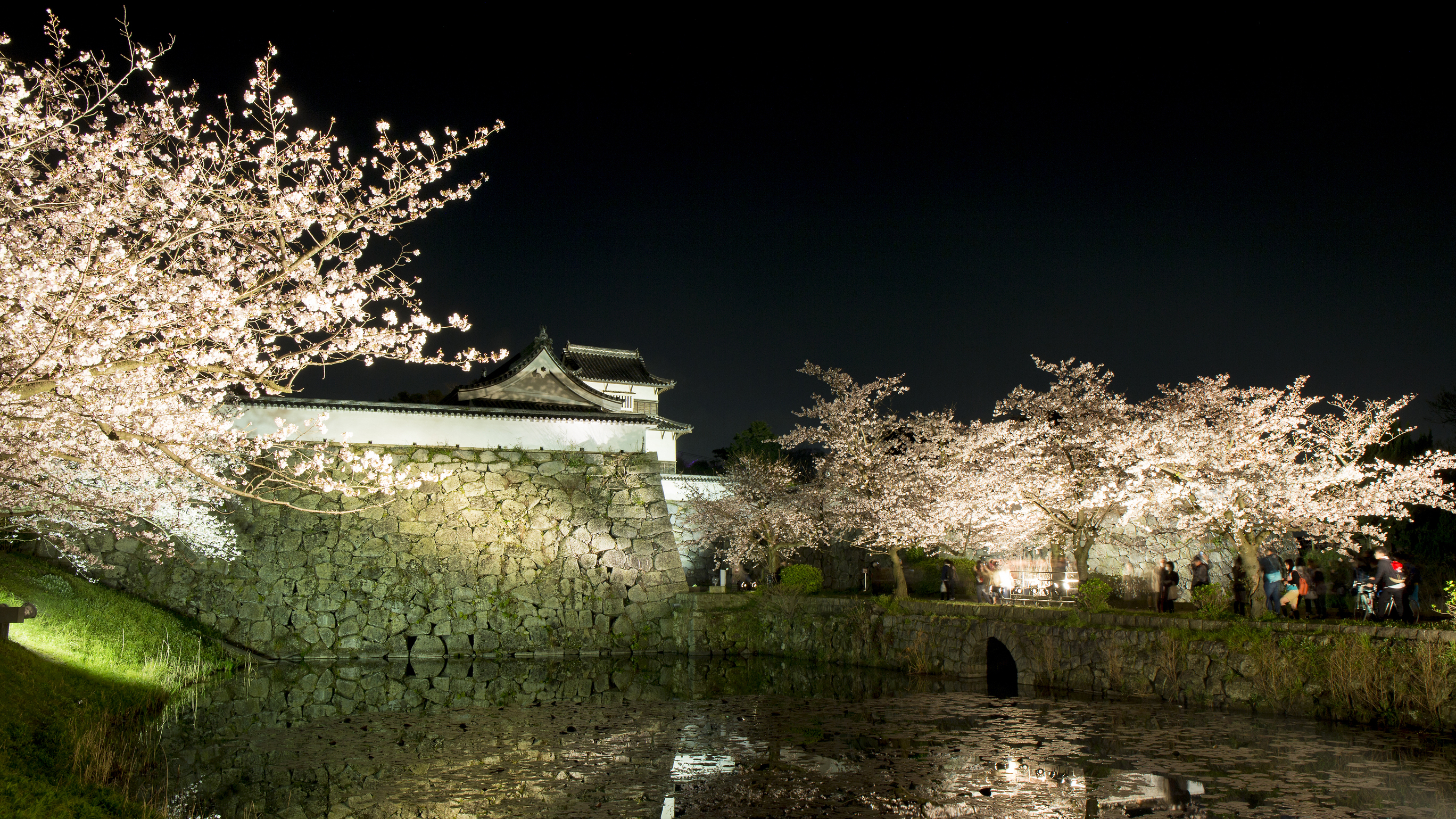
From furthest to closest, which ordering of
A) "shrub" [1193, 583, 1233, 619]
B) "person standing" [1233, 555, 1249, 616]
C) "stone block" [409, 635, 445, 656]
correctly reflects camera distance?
"stone block" [409, 635, 445, 656], "person standing" [1233, 555, 1249, 616], "shrub" [1193, 583, 1233, 619]

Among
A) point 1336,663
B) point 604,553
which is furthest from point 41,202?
point 604,553

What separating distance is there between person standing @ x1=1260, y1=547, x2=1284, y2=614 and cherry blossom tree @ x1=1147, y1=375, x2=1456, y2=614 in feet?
0.66

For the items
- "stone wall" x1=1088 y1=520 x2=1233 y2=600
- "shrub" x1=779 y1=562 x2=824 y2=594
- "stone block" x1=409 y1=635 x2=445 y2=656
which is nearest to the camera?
"stone block" x1=409 y1=635 x2=445 y2=656

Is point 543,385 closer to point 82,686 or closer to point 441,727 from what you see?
point 441,727

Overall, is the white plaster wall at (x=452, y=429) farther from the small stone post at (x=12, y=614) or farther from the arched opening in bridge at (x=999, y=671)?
the arched opening in bridge at (x=999, y=671)

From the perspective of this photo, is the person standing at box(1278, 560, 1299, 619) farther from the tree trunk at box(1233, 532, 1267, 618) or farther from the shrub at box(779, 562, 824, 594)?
the shrub at box(779, 562, 824, 594)

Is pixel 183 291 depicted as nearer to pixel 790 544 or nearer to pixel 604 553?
pixel 604 553

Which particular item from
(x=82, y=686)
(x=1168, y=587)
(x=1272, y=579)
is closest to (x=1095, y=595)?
(x=1168, y=587)

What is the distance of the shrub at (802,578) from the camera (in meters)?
22.8

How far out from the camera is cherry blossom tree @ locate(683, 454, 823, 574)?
25.3 metres

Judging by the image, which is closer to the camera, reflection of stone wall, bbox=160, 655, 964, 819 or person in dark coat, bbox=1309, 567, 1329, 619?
reflection of stone wall, bbox=160, 655, 964, 819

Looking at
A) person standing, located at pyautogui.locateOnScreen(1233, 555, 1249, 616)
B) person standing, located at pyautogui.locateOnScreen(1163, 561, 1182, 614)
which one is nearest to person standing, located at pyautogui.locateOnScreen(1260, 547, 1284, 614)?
person standing, located at pyautogui.locateOnScreen(1233, 555, 1249, 616)

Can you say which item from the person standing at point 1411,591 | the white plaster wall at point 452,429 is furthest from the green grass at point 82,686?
the person standing at point 1411,591

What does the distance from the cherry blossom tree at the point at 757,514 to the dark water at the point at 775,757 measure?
9.11 metres
